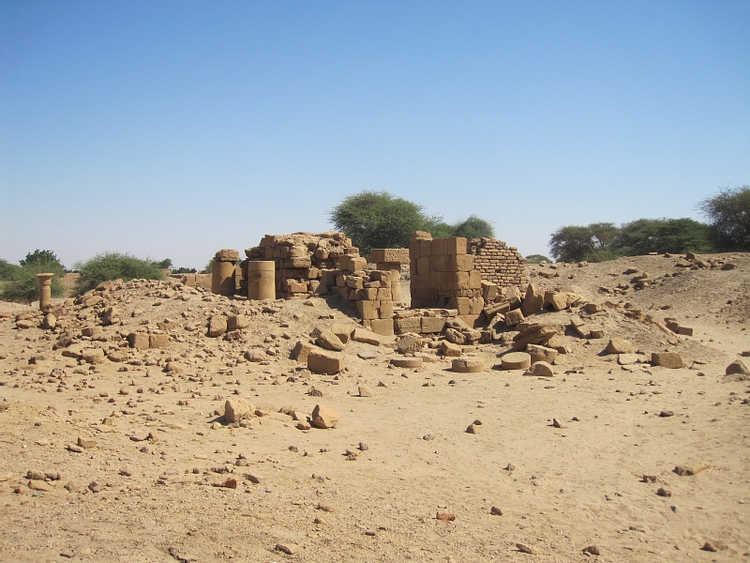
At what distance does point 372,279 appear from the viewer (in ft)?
47.1

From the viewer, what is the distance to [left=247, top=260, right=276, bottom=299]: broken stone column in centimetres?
1523

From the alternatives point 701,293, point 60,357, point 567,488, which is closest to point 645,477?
point 567,488

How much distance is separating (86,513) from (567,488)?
4165mm

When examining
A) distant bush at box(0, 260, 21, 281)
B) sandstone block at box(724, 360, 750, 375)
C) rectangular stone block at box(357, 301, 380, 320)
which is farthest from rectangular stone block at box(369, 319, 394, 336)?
distant bush at box(0, 260, 21, 281)

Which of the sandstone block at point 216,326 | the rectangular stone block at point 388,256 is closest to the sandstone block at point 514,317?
the rectangular stone block at point 388,256

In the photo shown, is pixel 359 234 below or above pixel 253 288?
above

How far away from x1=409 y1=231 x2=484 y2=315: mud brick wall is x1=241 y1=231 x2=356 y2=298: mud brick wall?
1.83 metres

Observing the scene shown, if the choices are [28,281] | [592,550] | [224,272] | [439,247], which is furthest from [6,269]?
[592,550]

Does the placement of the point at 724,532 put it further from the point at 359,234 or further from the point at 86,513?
the point at 359,234

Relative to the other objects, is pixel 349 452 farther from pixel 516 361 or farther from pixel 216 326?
pixel 216 326

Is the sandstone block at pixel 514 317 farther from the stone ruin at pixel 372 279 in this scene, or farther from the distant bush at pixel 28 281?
the distant bush at pixel 28 281

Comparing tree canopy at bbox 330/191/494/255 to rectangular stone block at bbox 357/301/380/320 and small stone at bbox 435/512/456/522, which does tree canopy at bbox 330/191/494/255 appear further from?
small stone at bbox 435/512/456/522

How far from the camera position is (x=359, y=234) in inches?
1356

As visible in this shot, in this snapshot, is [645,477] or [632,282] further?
[632,282]
